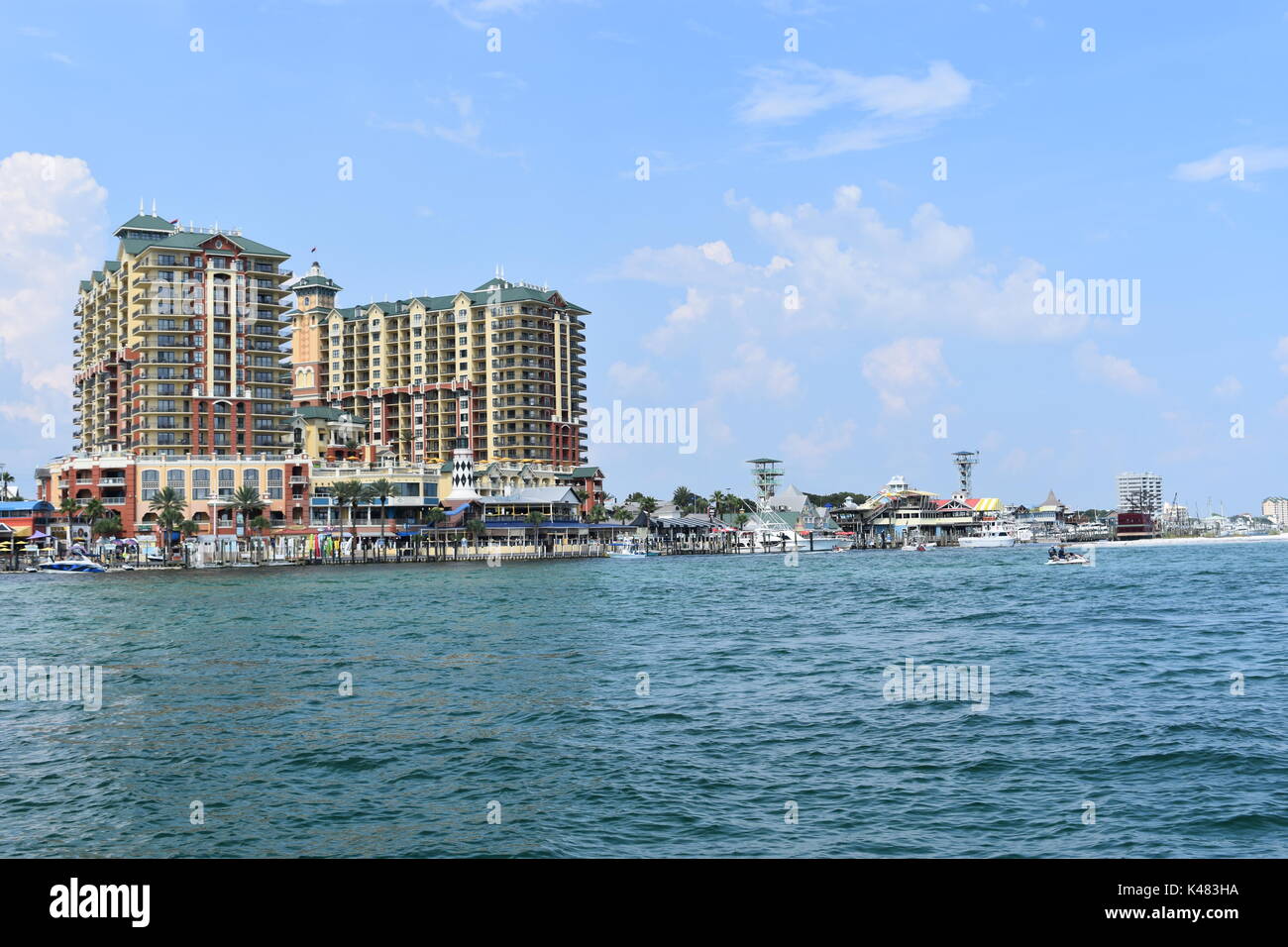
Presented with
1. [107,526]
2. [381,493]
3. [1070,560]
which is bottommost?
[1070,560]

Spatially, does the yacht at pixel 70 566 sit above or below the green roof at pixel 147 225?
below

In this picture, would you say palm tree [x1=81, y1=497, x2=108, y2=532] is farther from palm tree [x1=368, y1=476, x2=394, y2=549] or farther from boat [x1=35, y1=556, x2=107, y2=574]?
palm tree [x1=368, y1=476, x2=394, y2=549]

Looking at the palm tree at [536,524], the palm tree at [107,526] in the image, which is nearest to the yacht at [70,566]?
the palm tree at [107,526]

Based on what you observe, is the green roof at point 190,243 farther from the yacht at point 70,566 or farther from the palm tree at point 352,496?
the yacht at point 70,566

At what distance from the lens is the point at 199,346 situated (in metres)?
166

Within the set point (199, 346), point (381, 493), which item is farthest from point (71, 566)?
point (381, 493)

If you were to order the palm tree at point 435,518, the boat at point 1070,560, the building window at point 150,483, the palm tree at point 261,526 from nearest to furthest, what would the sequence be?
the boat at point 1070,560 < the building window at point 150,483 < the palm tree at point 261,526 < the palm tree at point 435,518

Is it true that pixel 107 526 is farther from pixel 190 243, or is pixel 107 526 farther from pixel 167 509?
pixel 190 243

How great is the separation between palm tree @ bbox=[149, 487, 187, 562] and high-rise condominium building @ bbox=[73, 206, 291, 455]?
953 cm

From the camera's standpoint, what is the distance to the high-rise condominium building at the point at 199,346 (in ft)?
535

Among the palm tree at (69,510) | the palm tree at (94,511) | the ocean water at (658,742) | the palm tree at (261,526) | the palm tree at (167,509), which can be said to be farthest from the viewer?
the palm tree at (261,526)

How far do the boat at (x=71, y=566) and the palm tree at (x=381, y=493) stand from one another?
1862 inches

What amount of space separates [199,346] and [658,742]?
159 meters
